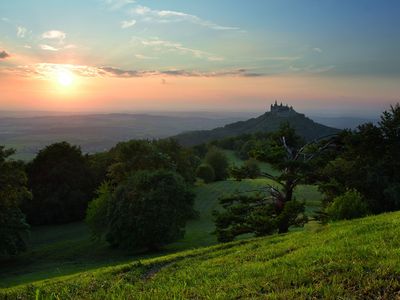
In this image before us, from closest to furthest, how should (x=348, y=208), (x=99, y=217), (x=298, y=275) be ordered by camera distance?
(x=298, y=275), (x=348, y=208), (x=99, y=217)

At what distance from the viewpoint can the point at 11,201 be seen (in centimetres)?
3547

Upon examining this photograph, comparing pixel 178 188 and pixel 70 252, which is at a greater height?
pixel 178 188

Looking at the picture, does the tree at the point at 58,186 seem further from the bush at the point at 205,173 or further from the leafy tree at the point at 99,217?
the bush at the point at 205,173

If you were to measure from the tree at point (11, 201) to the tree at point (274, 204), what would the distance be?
20.0 meters

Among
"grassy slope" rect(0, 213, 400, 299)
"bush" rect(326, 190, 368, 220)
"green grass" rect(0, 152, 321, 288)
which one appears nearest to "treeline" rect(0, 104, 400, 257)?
"bush" rect(326, 190, 368, 220)

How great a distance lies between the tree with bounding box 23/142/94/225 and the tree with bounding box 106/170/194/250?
26.0 m

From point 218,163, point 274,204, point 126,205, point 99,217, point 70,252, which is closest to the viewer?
point 274,204

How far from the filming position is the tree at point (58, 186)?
2441 inches

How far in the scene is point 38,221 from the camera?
62.0 meters

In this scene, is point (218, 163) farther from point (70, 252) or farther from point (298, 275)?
point (298, 275)

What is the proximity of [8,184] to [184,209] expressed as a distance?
1630cm

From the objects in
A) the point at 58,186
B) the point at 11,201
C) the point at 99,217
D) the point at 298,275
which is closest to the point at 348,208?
the point at 298,275

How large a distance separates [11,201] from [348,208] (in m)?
29.9

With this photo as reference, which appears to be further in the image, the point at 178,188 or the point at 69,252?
the point at 69,252
